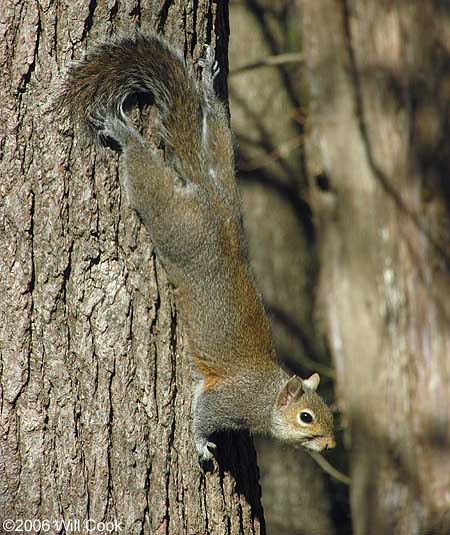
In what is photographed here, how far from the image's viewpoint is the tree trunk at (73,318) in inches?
87.9

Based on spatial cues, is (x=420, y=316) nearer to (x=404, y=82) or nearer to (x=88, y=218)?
(x=404, y=82)

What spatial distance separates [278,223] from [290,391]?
2675 mm

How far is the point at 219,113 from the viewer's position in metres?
2.65

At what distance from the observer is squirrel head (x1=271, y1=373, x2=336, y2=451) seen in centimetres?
302

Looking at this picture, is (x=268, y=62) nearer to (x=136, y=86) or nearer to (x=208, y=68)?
(x=208, y=68)

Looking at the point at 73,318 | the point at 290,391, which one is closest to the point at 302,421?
the point at 290,391

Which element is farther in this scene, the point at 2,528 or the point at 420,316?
the point at 420,316

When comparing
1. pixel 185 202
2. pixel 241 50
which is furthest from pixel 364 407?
pixel 185 202

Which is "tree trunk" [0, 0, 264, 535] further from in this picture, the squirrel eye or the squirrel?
the squirrel eye

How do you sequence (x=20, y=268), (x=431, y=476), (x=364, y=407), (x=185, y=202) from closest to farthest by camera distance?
(x=20, y=268) → (x=185, y=202) → (x=431, y=476) → (x=364, y=407)

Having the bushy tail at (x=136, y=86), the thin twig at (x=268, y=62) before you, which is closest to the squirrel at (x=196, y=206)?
the bushy tail at (x=136, y=86)

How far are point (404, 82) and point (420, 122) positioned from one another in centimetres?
27

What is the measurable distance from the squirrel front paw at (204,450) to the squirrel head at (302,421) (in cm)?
51

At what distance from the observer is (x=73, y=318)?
2289 millimetres
